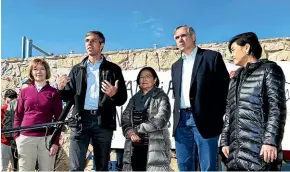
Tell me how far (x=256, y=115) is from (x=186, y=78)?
31.6 inches

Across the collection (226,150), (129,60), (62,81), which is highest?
(129,60)

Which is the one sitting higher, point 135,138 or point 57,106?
point 57,106

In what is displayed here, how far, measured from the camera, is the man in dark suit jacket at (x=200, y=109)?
9.32 ft

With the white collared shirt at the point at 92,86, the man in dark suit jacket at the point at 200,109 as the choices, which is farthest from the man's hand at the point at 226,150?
the white collared shirt at the point at 92,86

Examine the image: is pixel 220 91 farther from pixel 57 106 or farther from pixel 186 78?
pixel 57 106

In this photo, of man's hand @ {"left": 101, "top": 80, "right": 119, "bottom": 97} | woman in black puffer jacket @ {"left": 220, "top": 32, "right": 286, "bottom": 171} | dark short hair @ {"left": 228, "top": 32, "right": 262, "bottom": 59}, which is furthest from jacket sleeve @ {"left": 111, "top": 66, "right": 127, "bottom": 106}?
dark short hair @ {"left": 228, "top": 32, "right": 262, "bottom": 59}

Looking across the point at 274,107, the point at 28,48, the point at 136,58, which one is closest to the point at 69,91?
the point at 274,107

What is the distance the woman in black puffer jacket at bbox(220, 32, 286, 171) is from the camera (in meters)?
2.34

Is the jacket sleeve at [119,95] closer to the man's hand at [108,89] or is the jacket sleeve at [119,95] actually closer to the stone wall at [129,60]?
the man's hand at [108,89]

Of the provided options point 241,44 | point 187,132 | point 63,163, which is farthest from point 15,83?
point 241,44

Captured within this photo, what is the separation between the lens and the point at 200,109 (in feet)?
9.48

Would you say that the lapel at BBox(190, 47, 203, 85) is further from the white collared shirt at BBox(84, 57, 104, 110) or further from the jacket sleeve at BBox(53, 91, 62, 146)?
the jacket sleeve at BBox(53, 91, 62, 146)

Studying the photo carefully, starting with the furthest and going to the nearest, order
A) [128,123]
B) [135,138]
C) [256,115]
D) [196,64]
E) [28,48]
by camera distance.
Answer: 1. [28,48]
2. [128,123]
3. [135,138]
4. [196,64]
5. [256,115]

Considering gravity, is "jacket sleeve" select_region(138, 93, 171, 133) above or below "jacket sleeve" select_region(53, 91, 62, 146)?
below
